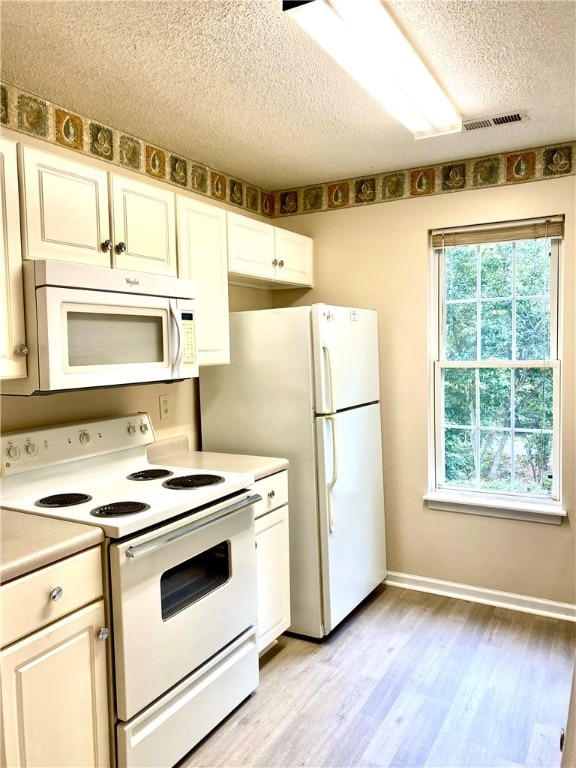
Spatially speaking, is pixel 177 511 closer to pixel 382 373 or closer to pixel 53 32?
pixel 53 32

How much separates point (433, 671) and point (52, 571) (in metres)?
1.77

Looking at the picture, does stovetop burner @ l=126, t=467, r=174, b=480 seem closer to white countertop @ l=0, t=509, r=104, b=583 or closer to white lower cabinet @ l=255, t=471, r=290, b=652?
white lower cabinet @ l=255, t=471, r=290, b=652

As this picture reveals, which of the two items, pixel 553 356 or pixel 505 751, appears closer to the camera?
pixel 505 751

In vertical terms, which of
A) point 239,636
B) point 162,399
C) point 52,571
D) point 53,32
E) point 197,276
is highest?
point 53,32

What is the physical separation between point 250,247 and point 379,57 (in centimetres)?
120

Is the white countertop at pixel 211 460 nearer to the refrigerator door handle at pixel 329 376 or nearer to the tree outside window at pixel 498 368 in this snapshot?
the refrigerator door handle at pixel 329 376

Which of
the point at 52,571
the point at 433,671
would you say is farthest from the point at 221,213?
the point at 433,671

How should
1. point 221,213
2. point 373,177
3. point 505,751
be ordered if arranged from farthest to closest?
1. point 373,177
2. point 221,213
3. point 505,751

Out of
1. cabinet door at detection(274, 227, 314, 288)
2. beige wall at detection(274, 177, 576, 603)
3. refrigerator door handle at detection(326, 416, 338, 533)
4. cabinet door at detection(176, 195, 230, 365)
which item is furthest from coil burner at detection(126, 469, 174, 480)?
beige wall at detection(274, 177, 576, 603)

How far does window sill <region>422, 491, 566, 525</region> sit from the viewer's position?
295 cm

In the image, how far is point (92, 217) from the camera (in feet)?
6.70

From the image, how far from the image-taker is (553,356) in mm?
2957

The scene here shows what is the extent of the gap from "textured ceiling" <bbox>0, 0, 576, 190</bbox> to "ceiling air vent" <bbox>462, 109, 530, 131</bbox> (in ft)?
0.16

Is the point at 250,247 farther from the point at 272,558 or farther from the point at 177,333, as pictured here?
the point at 272,558
